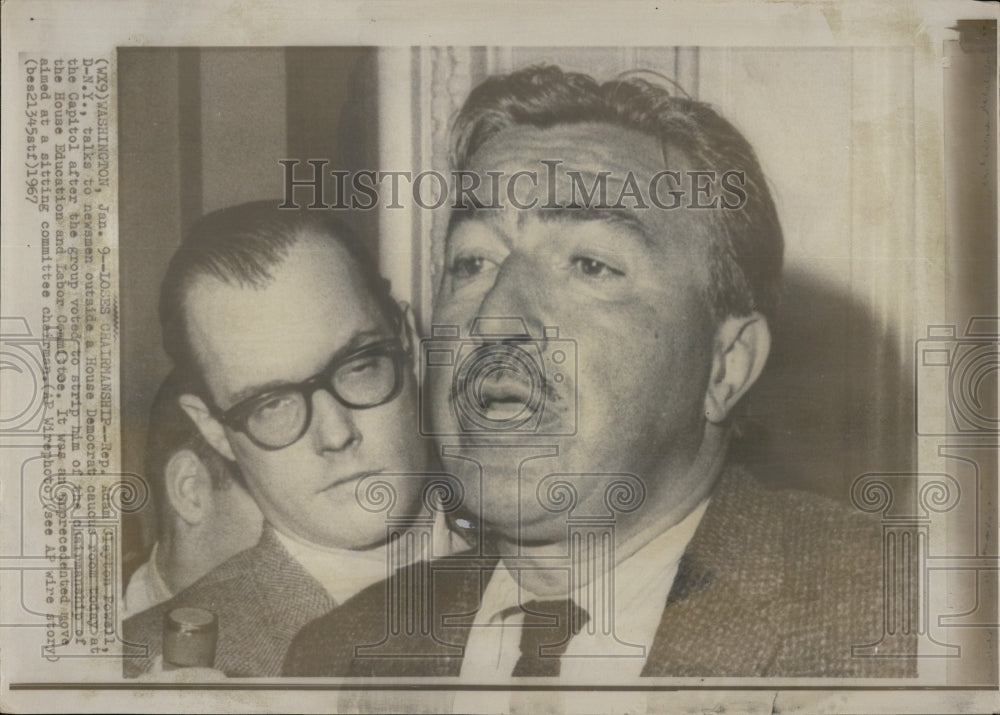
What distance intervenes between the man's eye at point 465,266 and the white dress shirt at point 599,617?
0.95 meters

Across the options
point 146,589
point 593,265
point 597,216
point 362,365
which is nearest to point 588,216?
point 597,216

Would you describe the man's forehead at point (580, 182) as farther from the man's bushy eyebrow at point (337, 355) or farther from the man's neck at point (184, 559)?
the man's neck at point (184, 559)

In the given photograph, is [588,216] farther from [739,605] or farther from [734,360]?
[739,605]

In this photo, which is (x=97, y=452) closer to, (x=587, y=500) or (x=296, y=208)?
(x=296, y=208)

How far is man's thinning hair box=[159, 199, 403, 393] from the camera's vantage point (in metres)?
2.68

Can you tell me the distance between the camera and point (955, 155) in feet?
8.89

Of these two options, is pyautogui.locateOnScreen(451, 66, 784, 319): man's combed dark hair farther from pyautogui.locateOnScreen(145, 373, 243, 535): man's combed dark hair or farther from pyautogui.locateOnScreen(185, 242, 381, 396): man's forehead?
pyautogui.locateOnScreen(145, 373, 243, 535): man's combed dark hair

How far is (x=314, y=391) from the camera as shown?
2676 mm

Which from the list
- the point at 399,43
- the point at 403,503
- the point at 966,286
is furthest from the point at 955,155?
the point at 403,503

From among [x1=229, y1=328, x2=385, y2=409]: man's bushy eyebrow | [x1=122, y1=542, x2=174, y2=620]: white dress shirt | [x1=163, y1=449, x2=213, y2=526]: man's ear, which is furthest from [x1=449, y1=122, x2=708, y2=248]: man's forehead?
[x1=122, y1=542, x2=174, y2=620]: white dress shirt

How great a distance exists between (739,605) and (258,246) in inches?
76.7

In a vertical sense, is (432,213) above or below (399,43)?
below

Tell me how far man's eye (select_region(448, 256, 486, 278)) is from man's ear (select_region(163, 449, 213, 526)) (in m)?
1.03

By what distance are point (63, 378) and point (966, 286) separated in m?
2.97
